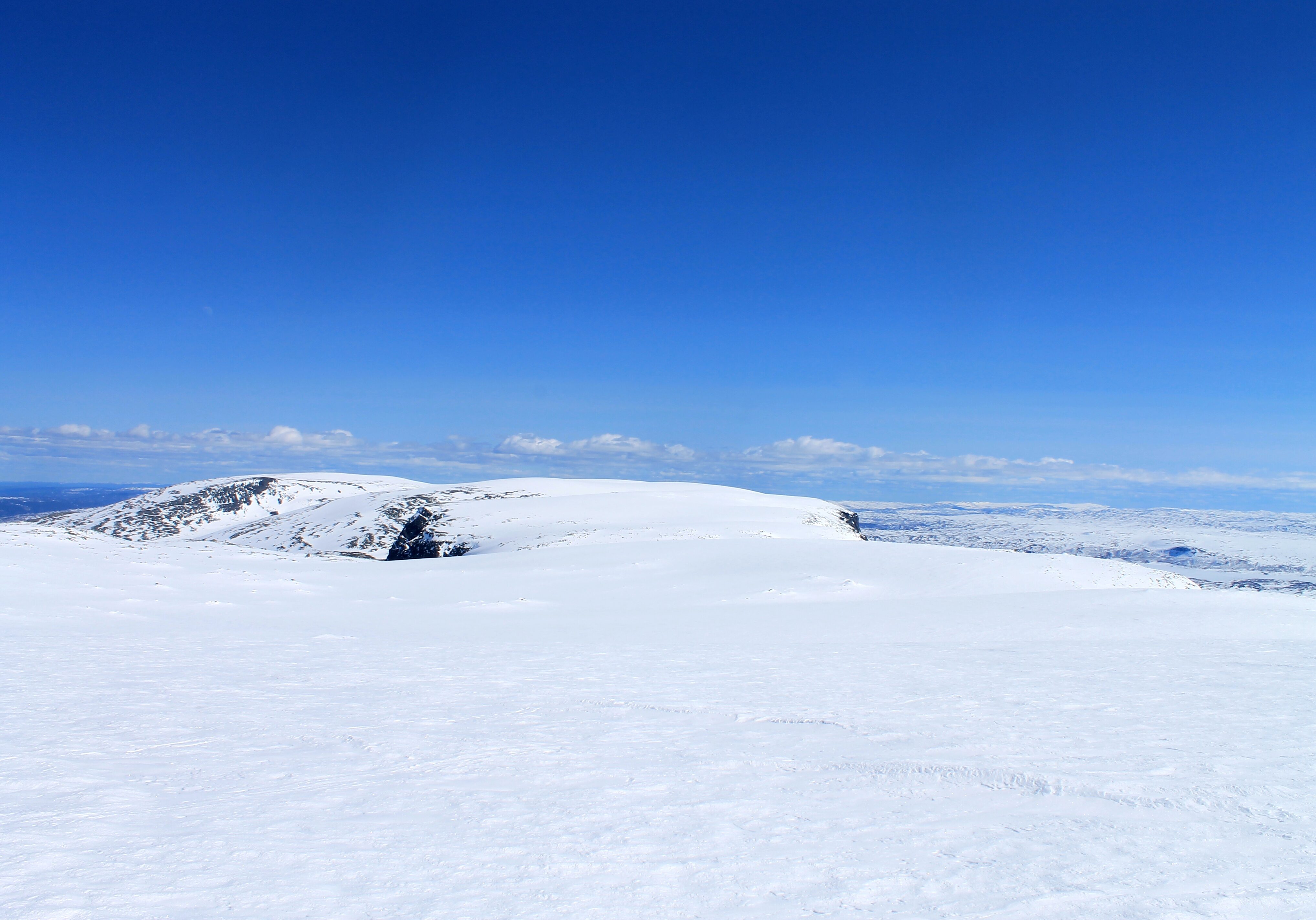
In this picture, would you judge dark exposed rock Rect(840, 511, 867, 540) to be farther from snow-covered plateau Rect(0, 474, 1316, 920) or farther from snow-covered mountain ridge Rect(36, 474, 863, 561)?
snow-covered plateau Rect(0, 474, 1316, 920)

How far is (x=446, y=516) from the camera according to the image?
50781mm

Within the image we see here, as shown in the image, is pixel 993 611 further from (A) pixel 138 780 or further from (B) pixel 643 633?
(A) pixel 138 780

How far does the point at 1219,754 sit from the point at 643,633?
11.8 m

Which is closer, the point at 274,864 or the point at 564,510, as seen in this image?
the point at 274,864

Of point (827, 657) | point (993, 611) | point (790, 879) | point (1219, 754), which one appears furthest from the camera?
point (993, 611)

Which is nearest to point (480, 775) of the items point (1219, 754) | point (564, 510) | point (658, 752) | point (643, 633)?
point (658, 752)

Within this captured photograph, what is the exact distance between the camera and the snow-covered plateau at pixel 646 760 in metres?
4.79

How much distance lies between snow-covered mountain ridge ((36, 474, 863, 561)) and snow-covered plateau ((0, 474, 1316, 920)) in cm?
2243

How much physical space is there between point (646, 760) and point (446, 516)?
150 feet

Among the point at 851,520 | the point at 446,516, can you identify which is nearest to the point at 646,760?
the point at 446,516

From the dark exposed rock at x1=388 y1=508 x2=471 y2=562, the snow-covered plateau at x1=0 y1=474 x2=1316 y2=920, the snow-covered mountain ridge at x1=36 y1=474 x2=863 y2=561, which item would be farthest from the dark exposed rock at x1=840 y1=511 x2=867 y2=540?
the snow-covered plateau at x1=0 y1=474 x2=1316 y2=920

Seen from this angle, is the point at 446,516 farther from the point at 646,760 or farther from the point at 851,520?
the point at 646,760

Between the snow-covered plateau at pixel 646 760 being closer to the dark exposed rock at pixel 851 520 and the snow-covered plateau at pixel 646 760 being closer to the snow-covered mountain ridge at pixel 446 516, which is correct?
the snow-covered mountain ridge at pixel 446 516

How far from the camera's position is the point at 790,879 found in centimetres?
496
